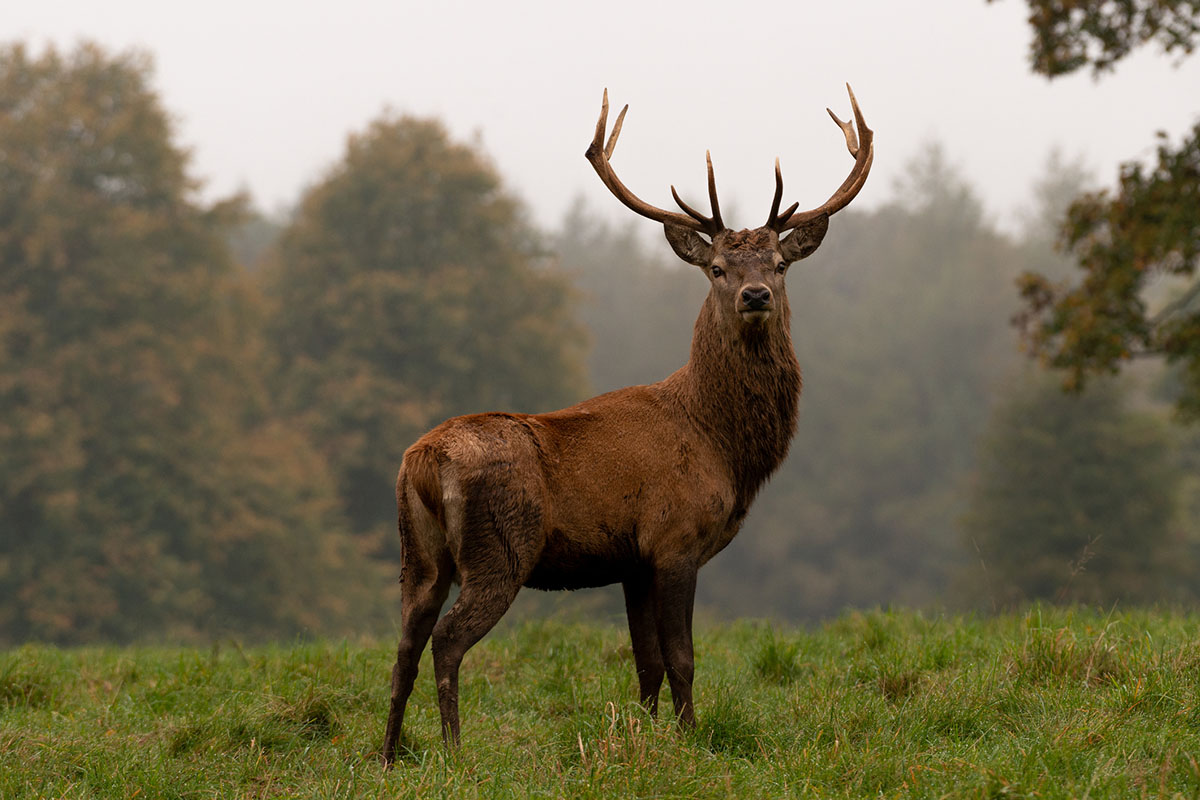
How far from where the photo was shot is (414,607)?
5.63 m

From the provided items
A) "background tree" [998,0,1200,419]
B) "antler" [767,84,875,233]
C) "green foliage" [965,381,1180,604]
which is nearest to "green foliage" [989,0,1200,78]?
"background tree" [998,0,1200,419]

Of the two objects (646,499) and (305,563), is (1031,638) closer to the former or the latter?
(646,499)

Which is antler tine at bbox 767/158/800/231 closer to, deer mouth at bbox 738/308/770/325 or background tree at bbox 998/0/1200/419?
deer mouth at bbox 738/308/770/325

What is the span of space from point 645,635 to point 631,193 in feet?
8.05

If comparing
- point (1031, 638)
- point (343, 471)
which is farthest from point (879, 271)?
point (1031, 638)

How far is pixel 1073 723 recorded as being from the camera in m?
5.02

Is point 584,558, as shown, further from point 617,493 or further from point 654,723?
point 654,723

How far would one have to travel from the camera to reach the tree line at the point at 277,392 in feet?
82.7

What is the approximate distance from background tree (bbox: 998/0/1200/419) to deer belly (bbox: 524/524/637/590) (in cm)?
986

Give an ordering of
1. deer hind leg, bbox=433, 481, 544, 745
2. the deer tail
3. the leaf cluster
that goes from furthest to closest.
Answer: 1. the leaf cluster
2. the deer tail
3. deer hind leg, bbox=433, 481, 544, 745

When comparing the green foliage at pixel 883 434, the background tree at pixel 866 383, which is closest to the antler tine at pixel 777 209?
the background tree at pixel 866 383

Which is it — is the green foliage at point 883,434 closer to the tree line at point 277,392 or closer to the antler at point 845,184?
the tree line at point 277,392

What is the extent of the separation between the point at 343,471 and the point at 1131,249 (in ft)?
69.3

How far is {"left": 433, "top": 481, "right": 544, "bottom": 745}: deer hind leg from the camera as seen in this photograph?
534cm
